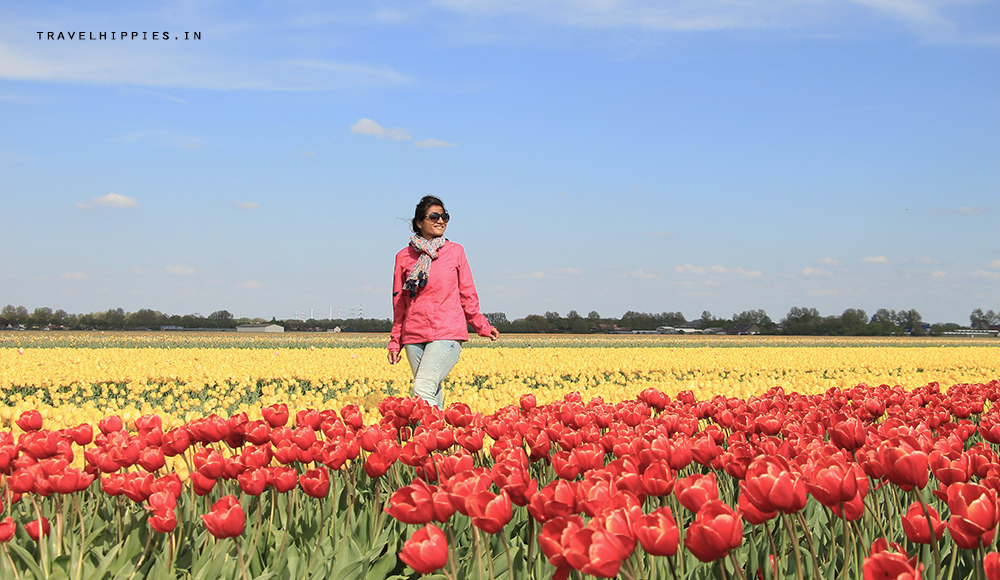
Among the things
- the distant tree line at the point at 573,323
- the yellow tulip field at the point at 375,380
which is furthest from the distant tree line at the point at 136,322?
the yellow tulip field at the point at 375,380

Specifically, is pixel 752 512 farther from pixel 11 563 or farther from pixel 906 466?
pixel 11 563

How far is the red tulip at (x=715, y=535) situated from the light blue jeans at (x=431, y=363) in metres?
3.90

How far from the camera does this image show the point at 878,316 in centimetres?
9375

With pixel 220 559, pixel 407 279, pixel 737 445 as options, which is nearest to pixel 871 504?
pixel 737 445

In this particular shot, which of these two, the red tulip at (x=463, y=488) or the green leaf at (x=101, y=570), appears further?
the green leaf at (x=101, y=570)

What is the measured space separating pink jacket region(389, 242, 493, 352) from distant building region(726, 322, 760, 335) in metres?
81.3

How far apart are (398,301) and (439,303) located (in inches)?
15.1

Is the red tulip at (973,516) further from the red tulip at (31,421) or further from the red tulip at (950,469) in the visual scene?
the red tulip at (31,421)

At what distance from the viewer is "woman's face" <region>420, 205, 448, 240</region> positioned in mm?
5629

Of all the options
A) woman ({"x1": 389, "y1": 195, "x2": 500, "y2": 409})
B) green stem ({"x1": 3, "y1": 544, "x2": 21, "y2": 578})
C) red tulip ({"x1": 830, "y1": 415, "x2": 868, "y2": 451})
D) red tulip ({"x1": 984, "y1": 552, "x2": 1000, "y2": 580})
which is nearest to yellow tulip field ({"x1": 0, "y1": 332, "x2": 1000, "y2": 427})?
woman ({"x1": 389, "y1": 195, "x2": 500, "y2": 409})

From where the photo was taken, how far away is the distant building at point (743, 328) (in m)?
83.4

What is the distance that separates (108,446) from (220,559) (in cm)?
81

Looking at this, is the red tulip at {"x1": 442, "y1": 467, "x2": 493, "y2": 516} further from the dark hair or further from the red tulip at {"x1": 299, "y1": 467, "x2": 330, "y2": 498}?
the dark hair

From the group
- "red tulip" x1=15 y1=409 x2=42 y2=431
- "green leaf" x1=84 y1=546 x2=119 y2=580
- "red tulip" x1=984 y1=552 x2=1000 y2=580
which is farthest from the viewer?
"red tulip" x1=15 y1=409 x2=42 y2=431
